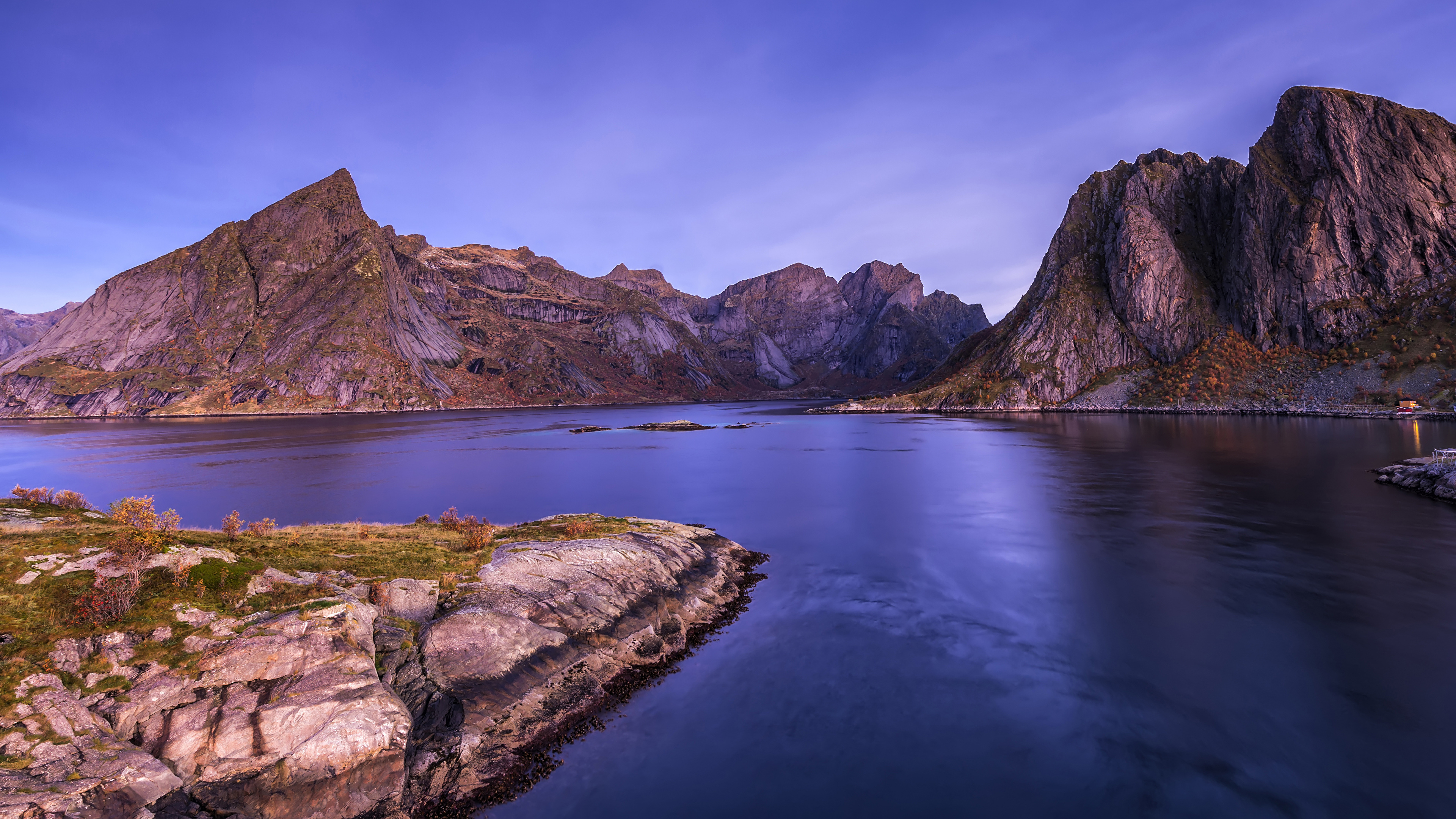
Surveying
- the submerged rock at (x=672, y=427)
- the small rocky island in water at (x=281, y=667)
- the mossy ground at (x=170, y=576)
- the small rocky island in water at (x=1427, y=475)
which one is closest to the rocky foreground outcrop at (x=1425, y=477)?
the small rocky island in water at (x=1427, y=475)

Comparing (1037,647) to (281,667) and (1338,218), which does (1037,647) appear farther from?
(1338,218)

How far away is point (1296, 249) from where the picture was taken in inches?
6378

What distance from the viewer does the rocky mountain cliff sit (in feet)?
484

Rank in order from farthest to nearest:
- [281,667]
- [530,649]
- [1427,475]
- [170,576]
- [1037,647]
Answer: [1427,475]
[1037,647]
[530,649]
[170,576]
[281,667]

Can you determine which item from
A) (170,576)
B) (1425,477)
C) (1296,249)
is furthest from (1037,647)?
(1296,249)

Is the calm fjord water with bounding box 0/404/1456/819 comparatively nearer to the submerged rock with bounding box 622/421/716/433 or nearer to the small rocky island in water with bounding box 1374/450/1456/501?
the small rocky island in water with bounding box 1374/450/1456/501


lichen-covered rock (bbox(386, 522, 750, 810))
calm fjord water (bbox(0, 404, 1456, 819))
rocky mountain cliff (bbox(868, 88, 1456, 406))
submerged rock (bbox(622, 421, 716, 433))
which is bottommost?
calm fjord water (bbox(0, 404, 1456, 819))

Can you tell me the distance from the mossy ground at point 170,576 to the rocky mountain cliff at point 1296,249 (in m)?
207

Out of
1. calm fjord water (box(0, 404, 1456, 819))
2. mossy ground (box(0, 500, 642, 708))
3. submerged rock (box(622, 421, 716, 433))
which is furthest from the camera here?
submerged rock (box(622, 421, 716, 433))

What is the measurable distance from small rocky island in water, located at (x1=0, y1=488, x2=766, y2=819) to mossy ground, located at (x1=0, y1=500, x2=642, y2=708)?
0.18 feet

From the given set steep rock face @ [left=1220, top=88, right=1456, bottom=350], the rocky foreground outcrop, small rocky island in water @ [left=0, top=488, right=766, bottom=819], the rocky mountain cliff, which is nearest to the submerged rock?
the rocky foreground outcrop

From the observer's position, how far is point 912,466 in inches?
2869

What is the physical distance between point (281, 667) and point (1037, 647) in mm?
23276

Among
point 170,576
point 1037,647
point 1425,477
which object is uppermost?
point 170,576
